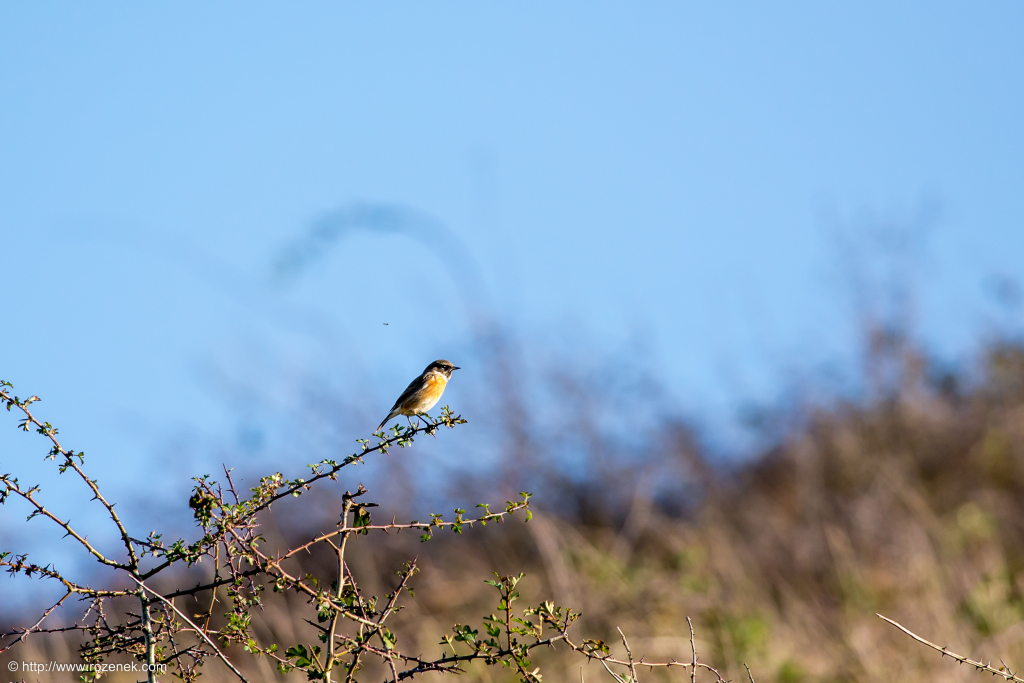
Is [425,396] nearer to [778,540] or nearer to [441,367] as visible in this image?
[441,367]

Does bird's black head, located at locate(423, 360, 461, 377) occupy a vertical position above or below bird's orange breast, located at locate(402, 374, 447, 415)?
above

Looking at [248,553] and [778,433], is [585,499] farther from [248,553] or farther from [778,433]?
[248,553]

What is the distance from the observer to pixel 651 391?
13016 millimetres

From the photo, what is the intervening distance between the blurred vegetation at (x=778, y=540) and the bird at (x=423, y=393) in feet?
5.11

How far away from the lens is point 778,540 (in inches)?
415

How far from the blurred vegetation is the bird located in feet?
5.11

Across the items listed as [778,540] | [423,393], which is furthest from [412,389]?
[778,540]

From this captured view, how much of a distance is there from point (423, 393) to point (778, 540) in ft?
21.7

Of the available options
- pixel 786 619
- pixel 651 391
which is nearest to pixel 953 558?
pixel 786 619

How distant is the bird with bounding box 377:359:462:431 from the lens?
17.5 feet

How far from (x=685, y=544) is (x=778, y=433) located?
3470 millimetres

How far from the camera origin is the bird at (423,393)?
17.5 ft

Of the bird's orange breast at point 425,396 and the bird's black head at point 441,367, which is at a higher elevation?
the bird's black head at point 441,367

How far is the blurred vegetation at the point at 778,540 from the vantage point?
713 centimetres
